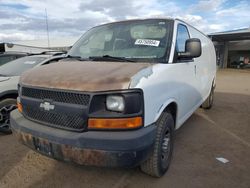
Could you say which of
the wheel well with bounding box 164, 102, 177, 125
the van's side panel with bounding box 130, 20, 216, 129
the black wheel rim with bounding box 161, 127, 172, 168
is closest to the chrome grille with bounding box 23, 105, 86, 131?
the van's side panel with bounding box 130, 20, 216, 129

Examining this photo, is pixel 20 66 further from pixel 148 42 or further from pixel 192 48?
pixel 192 48

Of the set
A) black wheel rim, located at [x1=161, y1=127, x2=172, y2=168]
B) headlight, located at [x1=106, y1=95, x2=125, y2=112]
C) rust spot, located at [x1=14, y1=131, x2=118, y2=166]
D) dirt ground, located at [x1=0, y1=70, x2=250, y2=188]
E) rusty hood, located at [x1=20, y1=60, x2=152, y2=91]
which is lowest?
dirt ground, located at [x1=0, y1=70, x2=250, y2=188]

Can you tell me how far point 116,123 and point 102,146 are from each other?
0.86ft

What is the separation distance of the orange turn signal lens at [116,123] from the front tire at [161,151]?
489 mm

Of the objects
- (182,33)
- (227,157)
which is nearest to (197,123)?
(227,157)

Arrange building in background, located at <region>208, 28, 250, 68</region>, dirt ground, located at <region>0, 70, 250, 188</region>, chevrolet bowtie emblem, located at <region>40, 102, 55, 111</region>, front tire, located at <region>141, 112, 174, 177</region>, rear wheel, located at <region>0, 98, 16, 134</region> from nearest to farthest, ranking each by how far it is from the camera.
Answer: chevrolet bowtie emblem, located at <region>40, 102, 55, 111</region> < front tire, located at <region>141, 112, 174, 177</region> < dirt ground, located at <region>0, 70, 250, 188</region> < rear wheel, located at <region>0, 98, 16, 134</region> < building in background, located at <region>208, 28, 250, 68</region>

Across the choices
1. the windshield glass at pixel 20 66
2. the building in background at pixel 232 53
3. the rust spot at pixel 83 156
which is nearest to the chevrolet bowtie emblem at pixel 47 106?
the rust spot at pixel 83 156

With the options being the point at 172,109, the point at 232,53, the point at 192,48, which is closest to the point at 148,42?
the point at 192,48

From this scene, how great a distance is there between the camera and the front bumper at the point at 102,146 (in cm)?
239

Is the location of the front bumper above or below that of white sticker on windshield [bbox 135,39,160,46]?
below

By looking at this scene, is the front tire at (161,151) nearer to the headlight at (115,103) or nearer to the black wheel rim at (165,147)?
the black wheel rim at (165,147)

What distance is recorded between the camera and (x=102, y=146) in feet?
7.84

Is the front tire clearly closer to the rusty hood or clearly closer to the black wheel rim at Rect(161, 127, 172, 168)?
the black wheel rim at Rect(161, 127, 172, 168)

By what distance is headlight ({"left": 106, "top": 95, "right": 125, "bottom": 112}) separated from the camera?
2441 millimetres
